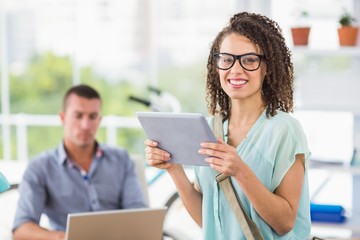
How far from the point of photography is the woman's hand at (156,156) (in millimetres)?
2164

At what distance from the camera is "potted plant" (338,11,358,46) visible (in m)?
4.33

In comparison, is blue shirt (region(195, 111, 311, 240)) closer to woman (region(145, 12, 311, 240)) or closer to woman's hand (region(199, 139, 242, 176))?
woman (region(145, 12, 311, 240))

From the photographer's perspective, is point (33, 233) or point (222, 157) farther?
point (33, 233)

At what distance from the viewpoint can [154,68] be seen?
9070mm

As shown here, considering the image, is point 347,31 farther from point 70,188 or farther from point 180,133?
point 180,133

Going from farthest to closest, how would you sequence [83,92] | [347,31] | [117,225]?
[347,31], [83,92], [117,225]

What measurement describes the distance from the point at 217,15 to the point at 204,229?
8.40 m

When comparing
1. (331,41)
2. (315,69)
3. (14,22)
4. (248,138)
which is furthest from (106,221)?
(14,22)

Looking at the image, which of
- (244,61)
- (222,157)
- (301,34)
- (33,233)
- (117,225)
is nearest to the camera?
(222,157)

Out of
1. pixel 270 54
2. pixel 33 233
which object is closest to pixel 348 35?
pixel 33 233

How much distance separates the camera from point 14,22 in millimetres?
12289

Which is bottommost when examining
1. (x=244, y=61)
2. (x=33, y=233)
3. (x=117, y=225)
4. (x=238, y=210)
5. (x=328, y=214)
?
(x=328, y=214)

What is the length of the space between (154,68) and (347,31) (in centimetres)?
488

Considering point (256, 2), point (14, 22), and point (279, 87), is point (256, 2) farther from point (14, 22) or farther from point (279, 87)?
point (14, 22)
